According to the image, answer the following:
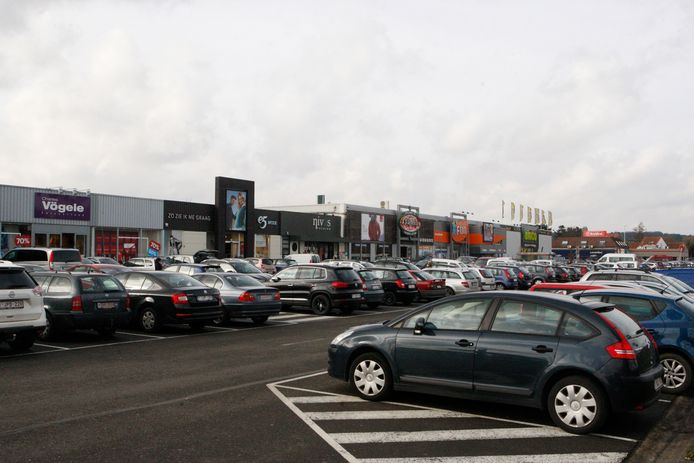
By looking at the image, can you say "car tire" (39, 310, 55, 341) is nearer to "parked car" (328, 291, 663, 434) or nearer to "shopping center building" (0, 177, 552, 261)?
"parked car" (328, 291, 663, 434)

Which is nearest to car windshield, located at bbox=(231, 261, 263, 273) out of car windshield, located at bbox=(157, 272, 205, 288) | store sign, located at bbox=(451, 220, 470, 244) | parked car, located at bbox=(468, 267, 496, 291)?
parked car, located at bbox=(468, 267, 496, 291)

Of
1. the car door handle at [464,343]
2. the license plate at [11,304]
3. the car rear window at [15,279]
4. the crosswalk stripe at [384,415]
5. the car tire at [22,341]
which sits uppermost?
the car rear window at [15,279]

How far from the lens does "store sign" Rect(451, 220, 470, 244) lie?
83.2 m

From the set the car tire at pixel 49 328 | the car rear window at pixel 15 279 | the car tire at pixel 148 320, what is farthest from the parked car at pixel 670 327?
the car tire at pixel 49 328

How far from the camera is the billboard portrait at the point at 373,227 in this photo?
6773cm

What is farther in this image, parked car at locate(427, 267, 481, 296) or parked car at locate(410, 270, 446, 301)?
parked car at locate(427, 267, 481, 296)

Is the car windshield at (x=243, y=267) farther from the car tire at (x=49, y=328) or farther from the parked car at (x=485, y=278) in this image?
the car tire at (x=49, y=328)

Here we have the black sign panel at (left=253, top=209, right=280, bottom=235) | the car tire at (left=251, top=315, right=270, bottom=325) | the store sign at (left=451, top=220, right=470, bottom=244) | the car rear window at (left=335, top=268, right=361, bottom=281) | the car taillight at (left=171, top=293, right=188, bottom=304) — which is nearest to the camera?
the car taillight at (left=171, top=293, right=188, bottom=304)

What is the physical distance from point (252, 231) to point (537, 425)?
4740 cm

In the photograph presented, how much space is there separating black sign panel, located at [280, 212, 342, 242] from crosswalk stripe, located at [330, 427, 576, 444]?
168 feet

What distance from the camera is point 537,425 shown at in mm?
7633

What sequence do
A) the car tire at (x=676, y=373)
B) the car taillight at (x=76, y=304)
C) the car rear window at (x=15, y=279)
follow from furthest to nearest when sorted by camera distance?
the car taillight at (x=76, y=304) < the car rear window at (x=15, y=279) < the car tire at (x=676, y=373)

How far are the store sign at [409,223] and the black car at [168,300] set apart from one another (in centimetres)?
5571

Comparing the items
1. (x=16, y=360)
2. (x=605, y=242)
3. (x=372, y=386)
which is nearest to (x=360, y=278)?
(x=16, y=360)
